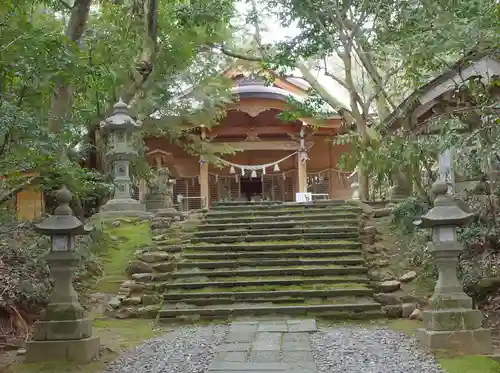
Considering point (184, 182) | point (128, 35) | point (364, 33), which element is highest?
point (128, 35)

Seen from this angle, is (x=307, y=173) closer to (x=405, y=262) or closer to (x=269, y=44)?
(x=269, y=44)

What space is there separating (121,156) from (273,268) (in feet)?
19.2

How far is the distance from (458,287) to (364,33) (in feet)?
22.7

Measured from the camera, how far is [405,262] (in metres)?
Answer: 9.30

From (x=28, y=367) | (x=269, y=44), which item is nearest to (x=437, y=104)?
(x=269, y=44)

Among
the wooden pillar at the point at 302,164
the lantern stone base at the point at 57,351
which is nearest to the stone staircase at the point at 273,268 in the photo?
the lantern stone base at the point at 57,351

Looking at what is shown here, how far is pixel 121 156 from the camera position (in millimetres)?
13242

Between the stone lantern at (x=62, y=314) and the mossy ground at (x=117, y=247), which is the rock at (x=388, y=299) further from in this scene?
the mossy ground at (x=117, y=247)

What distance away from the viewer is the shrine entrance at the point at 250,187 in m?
22.4

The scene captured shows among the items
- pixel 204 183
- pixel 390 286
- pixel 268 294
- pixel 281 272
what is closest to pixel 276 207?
pixel 281 272

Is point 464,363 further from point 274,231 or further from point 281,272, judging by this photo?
point 274,231

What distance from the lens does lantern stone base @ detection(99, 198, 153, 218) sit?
12.5 meters

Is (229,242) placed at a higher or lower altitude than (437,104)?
lower

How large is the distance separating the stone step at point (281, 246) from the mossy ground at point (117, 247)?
1.32m
